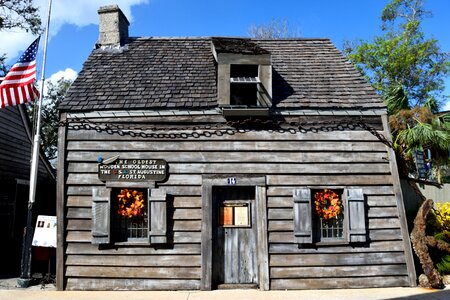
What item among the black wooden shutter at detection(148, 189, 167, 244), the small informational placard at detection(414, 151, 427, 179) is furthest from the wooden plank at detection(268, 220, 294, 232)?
the small informational placard at detection(414, 151, 427, 179)

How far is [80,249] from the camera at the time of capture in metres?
7.11

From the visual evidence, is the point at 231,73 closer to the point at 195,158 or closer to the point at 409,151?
the point at 195,158

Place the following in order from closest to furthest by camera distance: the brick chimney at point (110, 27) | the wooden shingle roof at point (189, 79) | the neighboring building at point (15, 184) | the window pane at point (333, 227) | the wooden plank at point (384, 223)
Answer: the wooden plank at point (384, 223) < the window pane at point (333, 227) < the wooden shingle roof at point (189, 79) < the brick chimney at point (110, 27) < the neighboring building at point (15, 184)

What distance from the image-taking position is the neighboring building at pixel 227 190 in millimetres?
7062

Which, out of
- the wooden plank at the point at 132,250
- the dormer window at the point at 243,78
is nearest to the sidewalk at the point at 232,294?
the wooden plank at the point at 132,250

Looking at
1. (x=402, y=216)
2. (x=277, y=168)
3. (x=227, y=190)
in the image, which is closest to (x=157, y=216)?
(x=227, y=190)

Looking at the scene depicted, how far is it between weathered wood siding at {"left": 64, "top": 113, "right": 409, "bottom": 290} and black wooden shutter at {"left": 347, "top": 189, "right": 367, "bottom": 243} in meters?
0.21

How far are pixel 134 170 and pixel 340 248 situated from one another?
439 cm

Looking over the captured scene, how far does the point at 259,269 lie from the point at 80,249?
3533mm

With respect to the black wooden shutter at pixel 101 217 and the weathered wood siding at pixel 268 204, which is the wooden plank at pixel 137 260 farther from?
the black wooden shutter at pixel 101 217

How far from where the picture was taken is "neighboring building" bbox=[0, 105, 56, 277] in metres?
10.2

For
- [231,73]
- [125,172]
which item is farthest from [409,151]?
[125,172]

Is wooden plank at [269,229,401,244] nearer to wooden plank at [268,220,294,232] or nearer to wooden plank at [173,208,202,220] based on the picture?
wooden plank at [268,220,294,232]

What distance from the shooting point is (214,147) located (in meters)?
7.41
